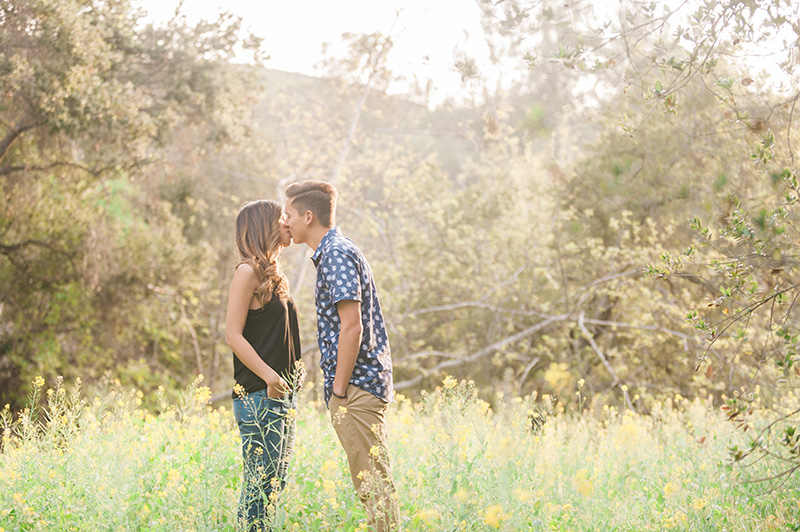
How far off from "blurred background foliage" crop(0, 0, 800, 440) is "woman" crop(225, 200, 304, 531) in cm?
392

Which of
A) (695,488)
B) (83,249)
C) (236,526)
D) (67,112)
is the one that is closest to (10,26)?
(67,112)

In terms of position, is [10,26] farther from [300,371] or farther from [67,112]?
[300,371]

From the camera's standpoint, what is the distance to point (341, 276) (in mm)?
2994

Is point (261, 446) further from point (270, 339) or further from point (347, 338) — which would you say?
point (347, 338)

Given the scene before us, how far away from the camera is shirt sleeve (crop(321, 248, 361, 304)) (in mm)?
2971

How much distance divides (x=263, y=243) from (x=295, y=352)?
0.57 m

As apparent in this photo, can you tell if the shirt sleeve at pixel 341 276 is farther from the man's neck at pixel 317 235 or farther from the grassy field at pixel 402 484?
the grassy field at pixel 402 484

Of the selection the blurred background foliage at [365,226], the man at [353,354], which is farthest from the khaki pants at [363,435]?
the blurred background foliage at [365,226]

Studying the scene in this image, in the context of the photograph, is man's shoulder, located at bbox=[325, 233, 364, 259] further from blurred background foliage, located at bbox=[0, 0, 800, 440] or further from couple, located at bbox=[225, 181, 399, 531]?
blurred background foliage, located at bbox=[0, 0, 800, 440]

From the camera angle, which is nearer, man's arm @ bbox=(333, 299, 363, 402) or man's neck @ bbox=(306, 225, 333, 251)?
man's arm @ bbox=(333, 299, 363, 402)

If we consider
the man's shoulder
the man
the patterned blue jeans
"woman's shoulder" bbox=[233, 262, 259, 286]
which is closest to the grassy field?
the patterned blue jeans

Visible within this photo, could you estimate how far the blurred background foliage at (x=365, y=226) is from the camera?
7968 millimetres

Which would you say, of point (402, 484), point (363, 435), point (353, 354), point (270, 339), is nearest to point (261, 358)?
point (270, 339)

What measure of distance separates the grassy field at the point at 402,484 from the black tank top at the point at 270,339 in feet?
1.17
